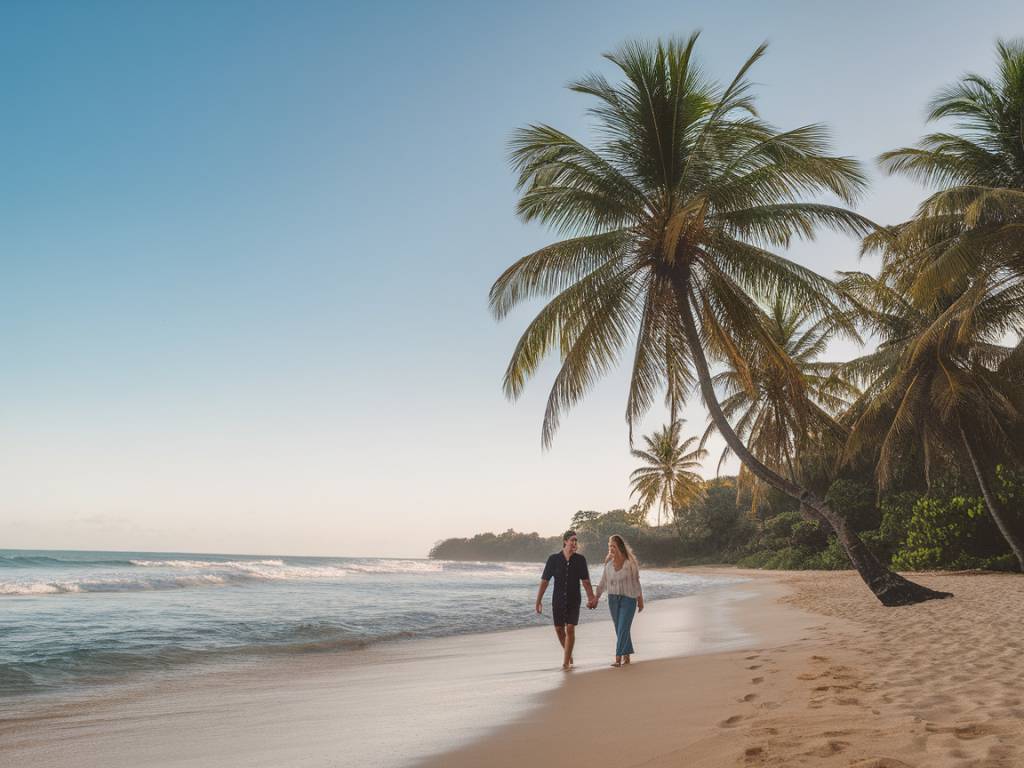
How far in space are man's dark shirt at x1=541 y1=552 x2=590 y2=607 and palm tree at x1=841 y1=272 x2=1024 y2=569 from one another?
1120cm

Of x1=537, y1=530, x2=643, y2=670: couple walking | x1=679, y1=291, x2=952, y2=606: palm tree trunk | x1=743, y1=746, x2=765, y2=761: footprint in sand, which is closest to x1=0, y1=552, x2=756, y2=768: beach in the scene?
x1=537, y1=530, x2=643, y2=670: couple walking

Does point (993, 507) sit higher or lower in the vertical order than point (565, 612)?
higher

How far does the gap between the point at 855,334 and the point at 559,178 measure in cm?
615

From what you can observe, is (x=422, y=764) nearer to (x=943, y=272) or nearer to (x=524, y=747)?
(x=524, y=747)

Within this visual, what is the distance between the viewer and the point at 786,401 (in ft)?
48.0

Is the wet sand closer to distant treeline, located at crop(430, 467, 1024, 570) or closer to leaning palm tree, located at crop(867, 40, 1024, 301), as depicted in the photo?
leaning palm tree, located at crop(867, 40, 1024, 301)

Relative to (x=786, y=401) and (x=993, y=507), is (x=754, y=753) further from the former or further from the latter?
(x=993, y=507)

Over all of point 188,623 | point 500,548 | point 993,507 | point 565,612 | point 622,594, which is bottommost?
point 500,548

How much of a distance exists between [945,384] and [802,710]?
52.7ft

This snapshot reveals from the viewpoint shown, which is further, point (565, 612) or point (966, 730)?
point (565, 612)

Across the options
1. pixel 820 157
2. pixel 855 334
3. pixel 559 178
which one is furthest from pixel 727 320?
pixel 559 178

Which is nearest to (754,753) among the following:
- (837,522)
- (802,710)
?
(802,710)

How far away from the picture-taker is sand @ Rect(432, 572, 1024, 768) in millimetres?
3291

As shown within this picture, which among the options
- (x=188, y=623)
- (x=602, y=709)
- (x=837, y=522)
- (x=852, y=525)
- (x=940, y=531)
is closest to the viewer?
(x=602, y=709)
